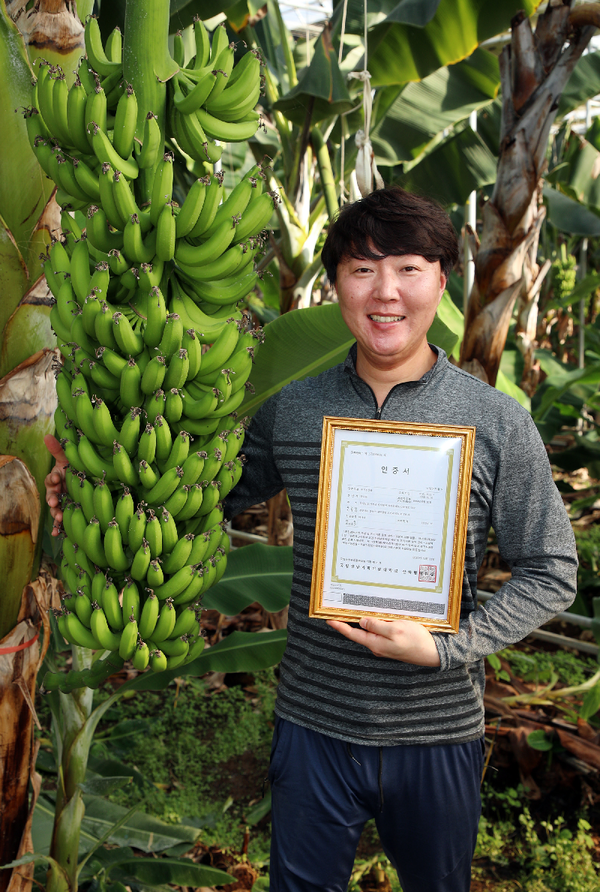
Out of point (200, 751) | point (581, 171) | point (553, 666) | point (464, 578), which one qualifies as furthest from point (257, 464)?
point (581, 171)

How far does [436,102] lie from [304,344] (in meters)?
2.17

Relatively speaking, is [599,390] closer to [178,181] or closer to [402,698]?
[178,181]

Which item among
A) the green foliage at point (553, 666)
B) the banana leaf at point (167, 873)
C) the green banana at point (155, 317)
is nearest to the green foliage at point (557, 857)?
the green foliage at point (553, 666)

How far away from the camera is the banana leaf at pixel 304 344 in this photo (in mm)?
1652

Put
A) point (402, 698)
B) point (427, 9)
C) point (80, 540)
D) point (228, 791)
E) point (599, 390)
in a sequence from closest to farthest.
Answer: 1. point (80, 540)
2. point (402, 698)
3. point (427, 9)
4. point (228, 791)
5. point (599, 390)

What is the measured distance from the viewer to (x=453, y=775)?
1234 millimetres

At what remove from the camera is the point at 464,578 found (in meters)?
1.25

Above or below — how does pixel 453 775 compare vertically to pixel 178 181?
below

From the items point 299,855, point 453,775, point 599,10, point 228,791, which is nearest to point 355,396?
point 453,775

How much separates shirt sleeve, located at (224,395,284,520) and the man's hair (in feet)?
1.19

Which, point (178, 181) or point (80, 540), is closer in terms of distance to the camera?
point (80, 540)

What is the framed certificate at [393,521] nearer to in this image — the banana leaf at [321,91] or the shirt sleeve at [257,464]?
the shirt sleeve at [257,464]

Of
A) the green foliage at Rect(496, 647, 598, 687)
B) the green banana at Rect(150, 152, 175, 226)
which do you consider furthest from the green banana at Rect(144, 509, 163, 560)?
the green foliage at Rect(496, 647, 598, 687)

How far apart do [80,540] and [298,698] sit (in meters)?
0.52
